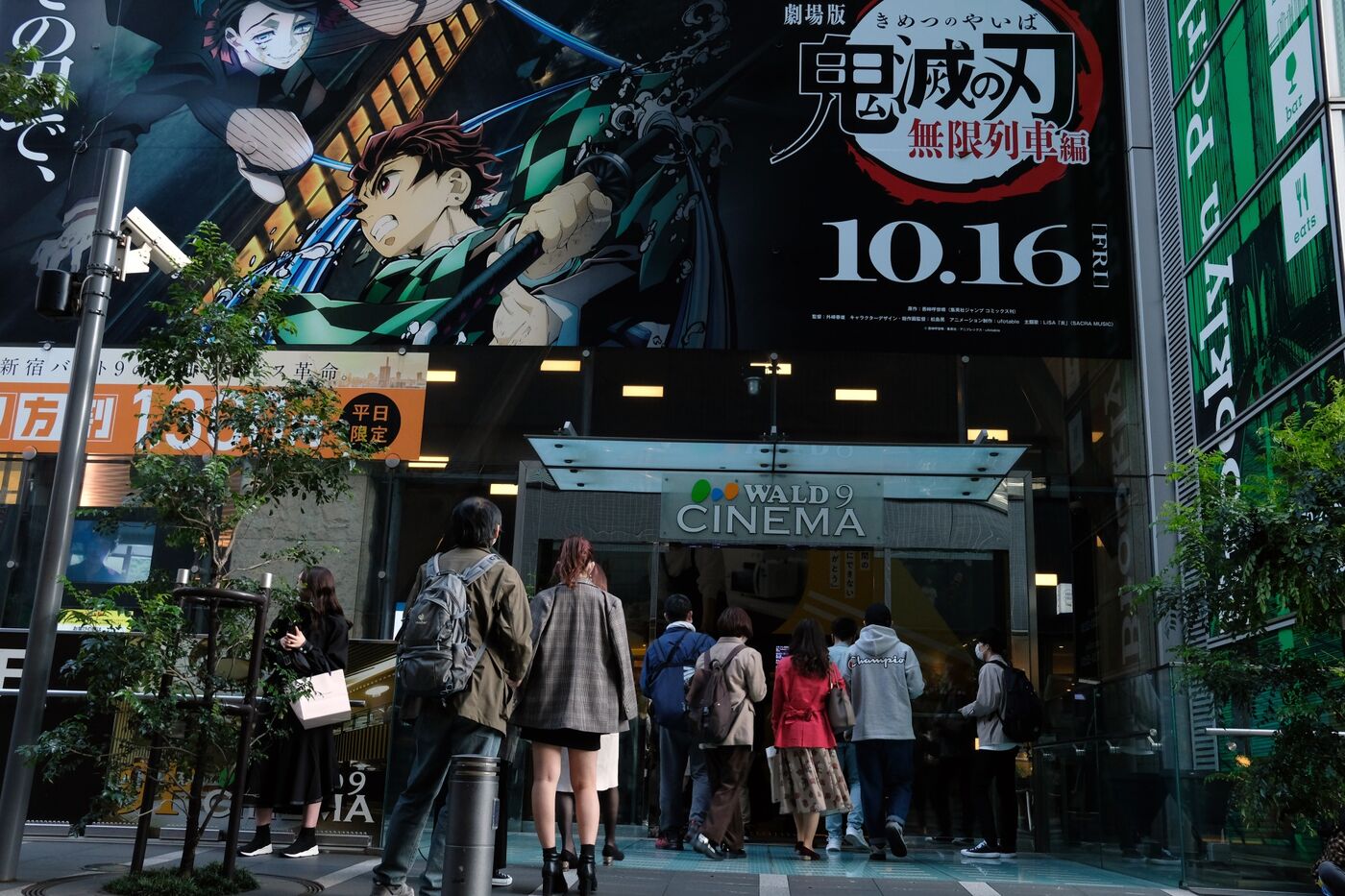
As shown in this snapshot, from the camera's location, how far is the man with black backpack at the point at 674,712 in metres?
8.34

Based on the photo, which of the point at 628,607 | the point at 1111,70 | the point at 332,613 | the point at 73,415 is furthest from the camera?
the point at 1111,70

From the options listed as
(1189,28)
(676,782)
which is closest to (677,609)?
(676,782)

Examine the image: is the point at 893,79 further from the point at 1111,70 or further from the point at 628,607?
the point at 628,607

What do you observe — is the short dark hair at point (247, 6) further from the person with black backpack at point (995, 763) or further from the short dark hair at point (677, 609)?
the person with black backpack at point (995, 763)

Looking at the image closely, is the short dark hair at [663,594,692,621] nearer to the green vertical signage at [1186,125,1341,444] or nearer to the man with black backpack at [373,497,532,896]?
the man with black backpack at [373,497,532,896]

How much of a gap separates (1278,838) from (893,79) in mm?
7590

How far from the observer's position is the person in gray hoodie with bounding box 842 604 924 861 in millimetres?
8242

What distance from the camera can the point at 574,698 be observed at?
5480 millimetres

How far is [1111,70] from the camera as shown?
11.7 metres

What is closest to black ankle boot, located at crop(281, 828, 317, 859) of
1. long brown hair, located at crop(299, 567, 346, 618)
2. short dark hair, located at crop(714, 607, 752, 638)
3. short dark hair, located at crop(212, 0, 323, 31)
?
long brown hair, located at crop(299, 567, 346, 618)

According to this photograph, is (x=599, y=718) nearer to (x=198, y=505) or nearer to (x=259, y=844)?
(x=198, y=505)

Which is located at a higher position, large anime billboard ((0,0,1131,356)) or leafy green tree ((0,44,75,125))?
large anime billboard ((0,0,1131,356))

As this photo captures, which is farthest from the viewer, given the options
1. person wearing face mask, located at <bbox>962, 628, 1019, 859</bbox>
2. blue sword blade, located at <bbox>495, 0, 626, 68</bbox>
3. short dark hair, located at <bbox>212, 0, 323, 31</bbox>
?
short dark hair, located at <bbox>212, 0, 323, 31</bbox>

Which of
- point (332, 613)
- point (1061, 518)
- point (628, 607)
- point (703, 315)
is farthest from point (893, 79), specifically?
point (332, 613)
